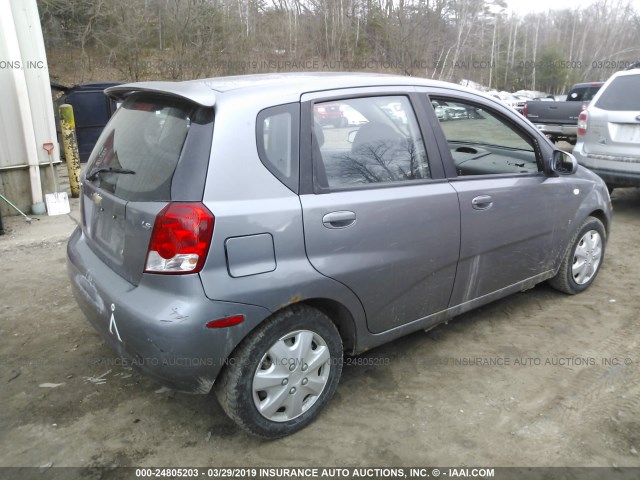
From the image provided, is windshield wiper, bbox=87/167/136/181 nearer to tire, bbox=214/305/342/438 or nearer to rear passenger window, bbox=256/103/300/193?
rear passenger window, bbox=256/103/300/193

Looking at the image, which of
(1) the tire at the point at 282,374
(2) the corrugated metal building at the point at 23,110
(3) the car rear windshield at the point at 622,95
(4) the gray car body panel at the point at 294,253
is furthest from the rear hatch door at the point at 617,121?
(2) the corrugated metal building at the point at 23,110

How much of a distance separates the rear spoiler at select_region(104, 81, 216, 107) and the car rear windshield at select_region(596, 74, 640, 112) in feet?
19.3

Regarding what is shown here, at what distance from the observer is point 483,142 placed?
3.84m

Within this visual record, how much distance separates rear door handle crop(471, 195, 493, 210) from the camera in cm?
296

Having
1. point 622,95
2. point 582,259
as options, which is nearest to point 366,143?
point 582,259

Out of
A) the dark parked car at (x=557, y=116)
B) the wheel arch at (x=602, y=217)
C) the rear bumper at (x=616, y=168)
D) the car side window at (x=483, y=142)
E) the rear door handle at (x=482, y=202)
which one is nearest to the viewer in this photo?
the rear door handle at (x=482, y=202)

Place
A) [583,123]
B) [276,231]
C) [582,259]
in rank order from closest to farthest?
[276,231] < [582,259] < [583,123]

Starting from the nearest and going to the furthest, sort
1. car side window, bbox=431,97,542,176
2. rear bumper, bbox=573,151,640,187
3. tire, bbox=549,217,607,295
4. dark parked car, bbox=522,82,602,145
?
car side window, bbox=431,97,542,176, tire, bbox=549,217,607,295, rear bumper, bbox=573,151,640,187, dark parked car, bbox=522,82,602,145

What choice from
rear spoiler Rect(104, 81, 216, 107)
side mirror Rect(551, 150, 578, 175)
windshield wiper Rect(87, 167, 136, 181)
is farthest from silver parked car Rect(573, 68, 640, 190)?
windshield wiper Rect(87, 167, 136, 181)

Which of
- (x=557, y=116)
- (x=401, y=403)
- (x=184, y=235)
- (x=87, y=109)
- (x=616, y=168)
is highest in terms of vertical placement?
(x=87, y=109)

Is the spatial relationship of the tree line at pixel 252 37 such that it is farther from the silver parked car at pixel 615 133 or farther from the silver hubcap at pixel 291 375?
the silver hubcap at pixel 291 375

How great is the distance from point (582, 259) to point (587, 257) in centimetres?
7

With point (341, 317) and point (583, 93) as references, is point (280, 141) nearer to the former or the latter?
point (341, 317)

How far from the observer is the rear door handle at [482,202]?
9.72 feet
